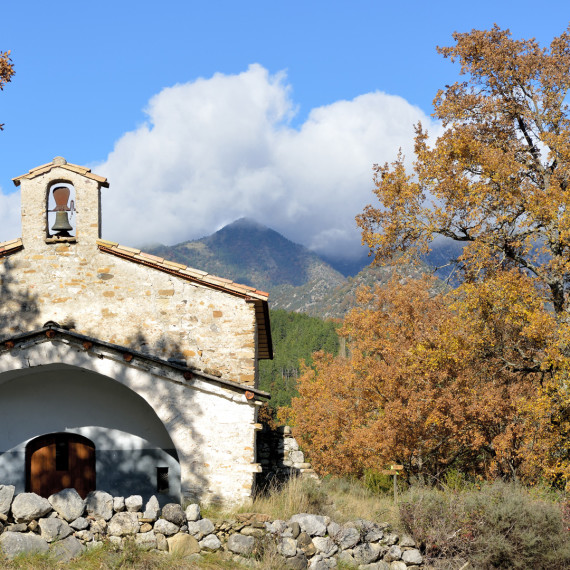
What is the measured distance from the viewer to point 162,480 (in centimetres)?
1363

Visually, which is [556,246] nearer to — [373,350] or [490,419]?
[490,419]

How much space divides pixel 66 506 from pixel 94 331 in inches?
178

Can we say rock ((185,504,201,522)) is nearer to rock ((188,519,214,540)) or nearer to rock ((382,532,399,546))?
rock ((188,519,214,540))

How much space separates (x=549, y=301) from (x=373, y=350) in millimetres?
9392

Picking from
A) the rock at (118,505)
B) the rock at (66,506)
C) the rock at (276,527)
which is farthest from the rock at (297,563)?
the rock at (66,506)

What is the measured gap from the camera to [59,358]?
12391mm

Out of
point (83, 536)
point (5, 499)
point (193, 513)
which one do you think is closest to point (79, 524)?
point (83, 536)

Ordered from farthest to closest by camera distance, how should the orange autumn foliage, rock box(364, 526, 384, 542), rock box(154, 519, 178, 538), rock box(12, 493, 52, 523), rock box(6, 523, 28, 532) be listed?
the orange autumn foliage < rock box(364, 526, 384, 542) < rock box(154, 519, 178, 538) < rock box(12, 493, 52, 523) < rock box(6, 523, 28, 532)

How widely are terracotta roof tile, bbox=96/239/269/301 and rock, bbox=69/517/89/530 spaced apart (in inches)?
213

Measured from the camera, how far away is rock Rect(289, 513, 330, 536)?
11.3 meters

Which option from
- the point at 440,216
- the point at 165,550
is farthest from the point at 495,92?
the point at 165,550

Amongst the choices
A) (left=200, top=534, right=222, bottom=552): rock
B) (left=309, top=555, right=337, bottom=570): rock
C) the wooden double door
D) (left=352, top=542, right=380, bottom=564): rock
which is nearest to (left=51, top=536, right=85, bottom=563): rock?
(left=200, top=534, right=222, bottom=552): rock

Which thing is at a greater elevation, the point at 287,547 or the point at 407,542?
the point at 287,547

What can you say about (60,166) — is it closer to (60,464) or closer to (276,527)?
(60,464)
